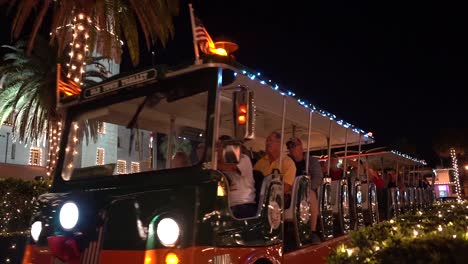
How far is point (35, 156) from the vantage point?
34.7m

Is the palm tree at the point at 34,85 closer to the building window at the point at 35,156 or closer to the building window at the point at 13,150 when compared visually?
the building window at the point at 13,150

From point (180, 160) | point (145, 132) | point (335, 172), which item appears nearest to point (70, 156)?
point (145, 132)

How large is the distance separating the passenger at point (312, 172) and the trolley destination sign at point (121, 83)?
2.42m

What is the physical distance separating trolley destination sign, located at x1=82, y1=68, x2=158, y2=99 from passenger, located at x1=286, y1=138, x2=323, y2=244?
2.42 metres

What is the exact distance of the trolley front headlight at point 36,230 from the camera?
455 cm

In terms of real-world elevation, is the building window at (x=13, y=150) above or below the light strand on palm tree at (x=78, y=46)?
below

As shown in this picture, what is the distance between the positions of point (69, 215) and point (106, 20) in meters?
10.3

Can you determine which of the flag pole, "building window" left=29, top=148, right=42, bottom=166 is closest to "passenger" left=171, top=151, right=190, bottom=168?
the flag pole

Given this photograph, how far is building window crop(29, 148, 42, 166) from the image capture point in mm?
34191

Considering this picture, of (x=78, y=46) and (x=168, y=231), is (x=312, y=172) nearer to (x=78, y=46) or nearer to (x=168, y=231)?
(x=168, y=231)

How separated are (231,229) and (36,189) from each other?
1124 centimetres

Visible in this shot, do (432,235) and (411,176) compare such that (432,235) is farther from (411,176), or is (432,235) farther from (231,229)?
(411,176)

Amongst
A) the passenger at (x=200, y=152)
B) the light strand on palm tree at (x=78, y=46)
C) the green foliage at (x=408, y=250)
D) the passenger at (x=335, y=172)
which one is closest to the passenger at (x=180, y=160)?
the passenger at (x=200, y=152)

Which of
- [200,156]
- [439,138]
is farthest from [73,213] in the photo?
[439,138]
